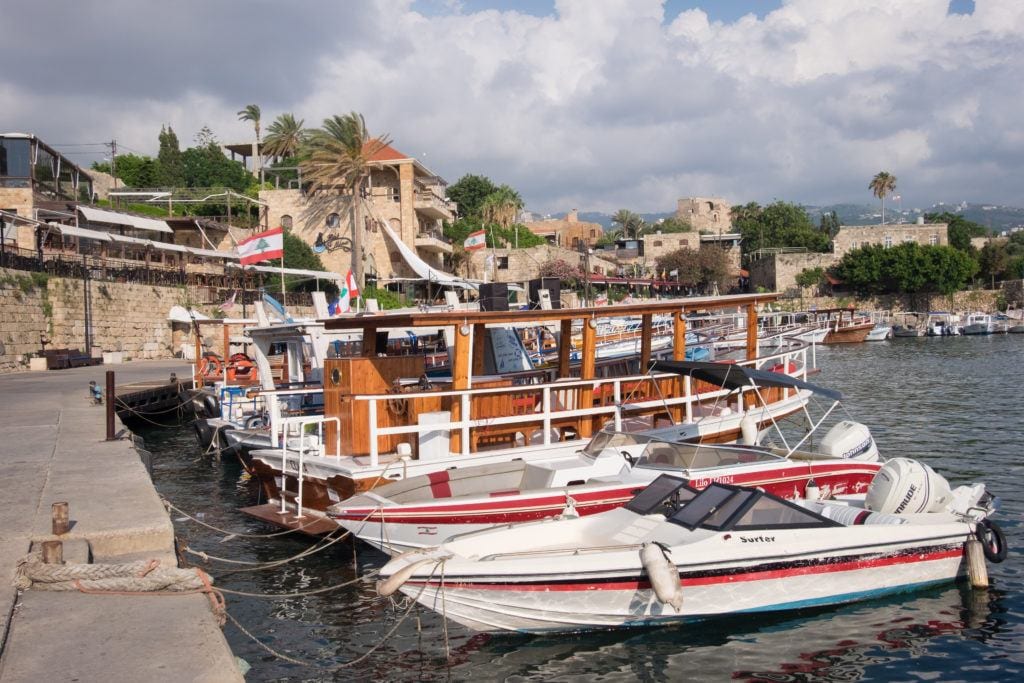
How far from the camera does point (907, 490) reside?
11438mm

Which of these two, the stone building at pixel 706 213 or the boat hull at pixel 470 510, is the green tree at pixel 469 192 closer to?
the stone building at pixel 706 213

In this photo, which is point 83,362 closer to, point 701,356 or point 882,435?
point 701,356

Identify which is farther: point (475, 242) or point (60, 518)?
point (475, 242)

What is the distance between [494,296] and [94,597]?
28.9 feet

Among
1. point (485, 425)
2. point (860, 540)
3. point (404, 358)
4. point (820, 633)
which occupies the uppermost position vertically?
point (404, 358)

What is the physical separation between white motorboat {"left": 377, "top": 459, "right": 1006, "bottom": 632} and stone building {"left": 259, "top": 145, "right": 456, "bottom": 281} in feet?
164

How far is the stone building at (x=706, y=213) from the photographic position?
131 m

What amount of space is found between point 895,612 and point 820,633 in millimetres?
1205

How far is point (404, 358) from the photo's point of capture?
14555 mm

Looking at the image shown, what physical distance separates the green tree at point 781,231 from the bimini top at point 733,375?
9628 cm

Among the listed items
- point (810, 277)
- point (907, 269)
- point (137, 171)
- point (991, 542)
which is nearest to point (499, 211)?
point (137, 171)

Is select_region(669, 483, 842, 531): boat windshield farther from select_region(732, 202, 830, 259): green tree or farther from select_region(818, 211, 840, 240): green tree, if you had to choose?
select_region(818, 211, 840, 240): green tree

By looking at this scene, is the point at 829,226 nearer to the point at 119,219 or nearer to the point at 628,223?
the point at 628,223

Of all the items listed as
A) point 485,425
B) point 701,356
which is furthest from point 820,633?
point 701,356
